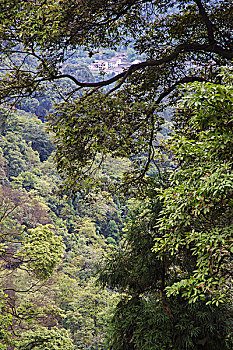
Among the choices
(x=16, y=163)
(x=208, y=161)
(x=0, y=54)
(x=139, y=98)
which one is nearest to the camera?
(x=208, y=161)

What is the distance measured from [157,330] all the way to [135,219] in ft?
4.73

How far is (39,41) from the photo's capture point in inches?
117

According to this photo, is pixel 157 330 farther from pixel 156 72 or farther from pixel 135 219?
pixel 156 72

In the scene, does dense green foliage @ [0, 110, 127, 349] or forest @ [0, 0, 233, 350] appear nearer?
forest @ [0, 0, 233, 350]

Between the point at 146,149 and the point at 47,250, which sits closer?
the point at 146,149

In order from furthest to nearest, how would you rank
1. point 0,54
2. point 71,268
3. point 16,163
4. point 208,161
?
point 16,163 → point 71,268 → point 0,54 → point 208,161

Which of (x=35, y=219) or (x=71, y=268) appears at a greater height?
(x=35, y=219)

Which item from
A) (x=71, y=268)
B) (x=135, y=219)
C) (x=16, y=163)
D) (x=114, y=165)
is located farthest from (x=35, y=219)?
(x=135, y=219)

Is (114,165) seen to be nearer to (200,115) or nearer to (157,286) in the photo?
(157,286)

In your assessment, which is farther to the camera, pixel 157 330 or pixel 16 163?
pixel 16 163

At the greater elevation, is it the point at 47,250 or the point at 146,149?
the point at 146,149

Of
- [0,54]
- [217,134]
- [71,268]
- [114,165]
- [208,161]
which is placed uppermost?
[114,165]

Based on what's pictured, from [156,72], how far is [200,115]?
9.18 ft

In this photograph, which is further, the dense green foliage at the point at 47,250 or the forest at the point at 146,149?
the dense green foliage at the point at 47,250
